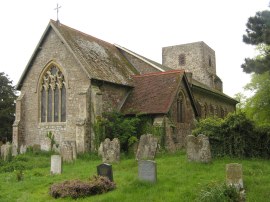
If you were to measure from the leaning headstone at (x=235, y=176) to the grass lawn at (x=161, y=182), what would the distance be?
440 millimetres

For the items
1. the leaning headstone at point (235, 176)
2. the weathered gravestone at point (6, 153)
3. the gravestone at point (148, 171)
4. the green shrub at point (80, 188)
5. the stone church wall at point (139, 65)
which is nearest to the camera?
the leaning headstone at point (235, 176)

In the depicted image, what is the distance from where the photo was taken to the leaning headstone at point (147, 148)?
16.3 metres

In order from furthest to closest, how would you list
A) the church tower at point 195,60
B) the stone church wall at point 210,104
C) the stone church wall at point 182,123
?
the church tower at point 195,60
the stone church wall at point 210,104
the stone church wall at point 182,123

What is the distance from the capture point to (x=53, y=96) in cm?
2339

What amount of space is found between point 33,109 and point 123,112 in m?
6.36

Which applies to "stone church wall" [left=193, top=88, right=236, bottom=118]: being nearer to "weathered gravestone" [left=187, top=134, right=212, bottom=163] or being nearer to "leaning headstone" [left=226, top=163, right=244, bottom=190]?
"weathered gravestone" [left=187, top=134, right=212, bottom=163]

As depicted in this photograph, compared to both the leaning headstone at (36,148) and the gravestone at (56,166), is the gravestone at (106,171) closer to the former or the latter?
the gravestone at (56,166)

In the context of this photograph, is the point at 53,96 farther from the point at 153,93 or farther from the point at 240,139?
the point at 240,139

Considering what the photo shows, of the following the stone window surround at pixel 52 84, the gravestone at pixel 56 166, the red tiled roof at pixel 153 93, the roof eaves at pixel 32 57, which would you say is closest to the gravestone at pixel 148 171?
the gravestone at pixel 56 166

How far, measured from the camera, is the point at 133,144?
2045 centimetres

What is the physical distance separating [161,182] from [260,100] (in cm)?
2707

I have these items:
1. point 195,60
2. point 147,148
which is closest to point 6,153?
point 147,148

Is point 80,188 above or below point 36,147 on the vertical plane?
below

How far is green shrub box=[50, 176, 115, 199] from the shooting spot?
10.3m
